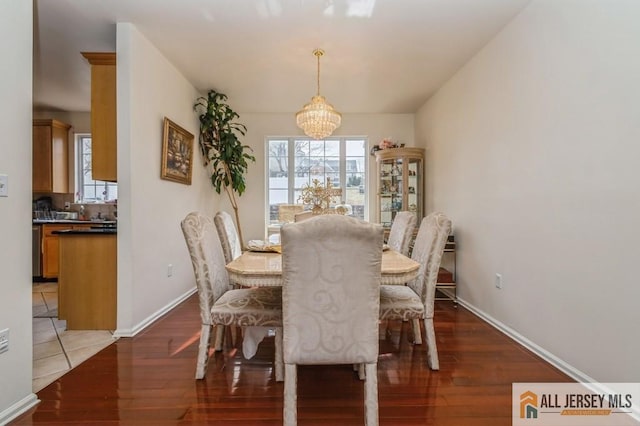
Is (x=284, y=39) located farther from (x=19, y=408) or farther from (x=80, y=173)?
(x=80, y=173)

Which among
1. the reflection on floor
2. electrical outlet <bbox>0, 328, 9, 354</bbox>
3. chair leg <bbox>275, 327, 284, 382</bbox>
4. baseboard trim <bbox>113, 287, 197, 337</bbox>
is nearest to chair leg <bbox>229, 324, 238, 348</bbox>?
chair leg <bbox>275, 327, 284, 382</bbox>

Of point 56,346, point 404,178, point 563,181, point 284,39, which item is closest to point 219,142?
point 284,39

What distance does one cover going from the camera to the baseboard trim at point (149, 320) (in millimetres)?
2469

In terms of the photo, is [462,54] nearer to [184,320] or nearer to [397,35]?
[397,35]

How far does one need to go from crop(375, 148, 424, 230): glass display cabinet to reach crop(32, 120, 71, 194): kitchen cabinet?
4.85 metres

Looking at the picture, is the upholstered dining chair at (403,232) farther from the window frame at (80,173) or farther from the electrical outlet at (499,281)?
the window frame at (80,173)

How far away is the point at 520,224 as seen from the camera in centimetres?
235

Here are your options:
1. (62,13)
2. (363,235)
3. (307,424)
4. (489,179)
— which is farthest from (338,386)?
(62,13)

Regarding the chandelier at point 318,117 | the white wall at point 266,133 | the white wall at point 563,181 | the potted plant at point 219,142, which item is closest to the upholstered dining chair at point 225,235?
the chandelier at point 318,117

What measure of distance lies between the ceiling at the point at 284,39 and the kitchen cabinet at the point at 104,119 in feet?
1.21

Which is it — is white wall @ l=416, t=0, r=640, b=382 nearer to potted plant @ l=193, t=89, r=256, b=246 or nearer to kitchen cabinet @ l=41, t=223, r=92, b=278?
potted plant @ l=193, t=89, r=256, b=246

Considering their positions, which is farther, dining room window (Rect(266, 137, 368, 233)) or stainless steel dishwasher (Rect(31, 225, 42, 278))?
dining room window (Rect(266, 137, 368, 233))

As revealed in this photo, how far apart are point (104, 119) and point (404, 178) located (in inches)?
139

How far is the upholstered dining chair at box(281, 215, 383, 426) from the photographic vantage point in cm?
129
